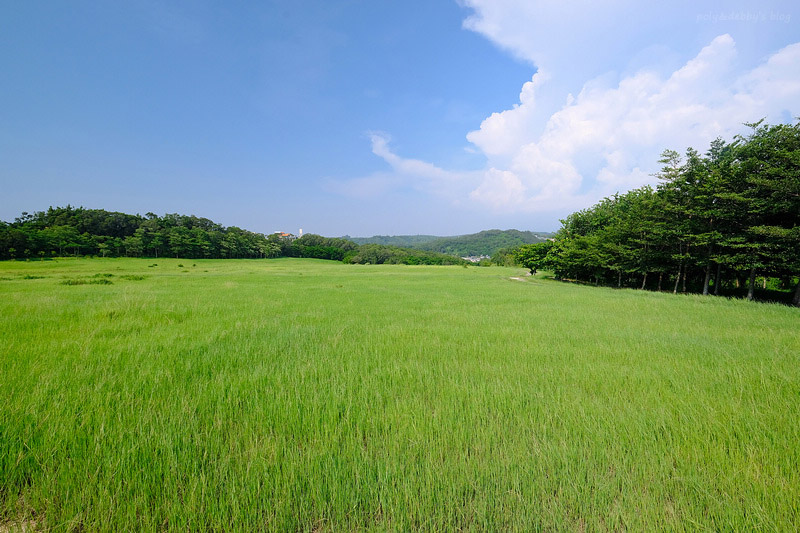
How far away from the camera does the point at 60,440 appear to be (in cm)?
269

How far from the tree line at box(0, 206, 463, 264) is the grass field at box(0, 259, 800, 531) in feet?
231

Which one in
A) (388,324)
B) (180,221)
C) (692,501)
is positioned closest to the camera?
(692,501)

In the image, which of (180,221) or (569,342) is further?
(180,221)

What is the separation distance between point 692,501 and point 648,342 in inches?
235

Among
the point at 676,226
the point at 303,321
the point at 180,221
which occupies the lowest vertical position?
the point at 303,321

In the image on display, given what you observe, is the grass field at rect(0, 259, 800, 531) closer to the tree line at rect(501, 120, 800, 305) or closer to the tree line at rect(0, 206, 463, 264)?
the tree line at rect(501, 120, 800, 305)

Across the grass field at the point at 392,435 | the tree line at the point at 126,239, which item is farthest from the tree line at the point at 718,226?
the tree line at the point at 126,239

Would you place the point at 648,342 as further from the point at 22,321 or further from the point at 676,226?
the point at 676,226

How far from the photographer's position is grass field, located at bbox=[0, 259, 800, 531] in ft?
6.61

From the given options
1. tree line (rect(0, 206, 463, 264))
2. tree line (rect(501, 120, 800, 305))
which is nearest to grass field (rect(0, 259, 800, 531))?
tree line (rect(501, 120, 800, 305))

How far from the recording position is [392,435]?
2941 mm

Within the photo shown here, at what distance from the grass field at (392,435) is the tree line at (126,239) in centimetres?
7040

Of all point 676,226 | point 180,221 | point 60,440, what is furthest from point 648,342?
point 180,221

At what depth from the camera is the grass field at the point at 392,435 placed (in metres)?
2.01
